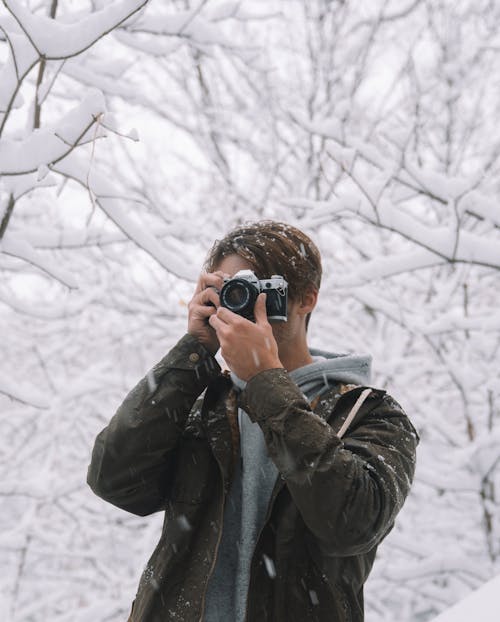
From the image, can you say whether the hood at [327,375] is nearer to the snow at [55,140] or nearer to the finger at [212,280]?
the finger at [212,280]

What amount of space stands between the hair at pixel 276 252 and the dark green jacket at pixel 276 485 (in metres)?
0.21

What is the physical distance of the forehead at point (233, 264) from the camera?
116 cm

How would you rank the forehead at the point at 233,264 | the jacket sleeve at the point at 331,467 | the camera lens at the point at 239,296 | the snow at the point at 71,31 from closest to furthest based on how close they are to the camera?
1. the jacket sleeve at the point at 331,467
2. the snow at the point at 71,31
3. the camera lens at the point at 239,296
4. the forehead at the point at 233,264

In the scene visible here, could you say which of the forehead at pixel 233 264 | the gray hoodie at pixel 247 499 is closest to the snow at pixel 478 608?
the gray hoodie at pixel 247 499

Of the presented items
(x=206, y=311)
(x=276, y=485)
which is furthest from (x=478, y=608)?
(x=206, y=311)

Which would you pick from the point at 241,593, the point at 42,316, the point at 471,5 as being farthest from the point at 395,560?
the point at 471,5

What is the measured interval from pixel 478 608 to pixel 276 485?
0.45 metres

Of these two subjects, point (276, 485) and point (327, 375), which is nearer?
point (276, 485)

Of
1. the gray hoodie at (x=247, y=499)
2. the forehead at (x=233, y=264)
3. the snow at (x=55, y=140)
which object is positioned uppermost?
the snow at (x=55, y=140)

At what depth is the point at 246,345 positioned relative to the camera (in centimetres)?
100

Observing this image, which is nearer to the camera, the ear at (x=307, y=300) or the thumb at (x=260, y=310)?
the thumb at (x=260, y=310)

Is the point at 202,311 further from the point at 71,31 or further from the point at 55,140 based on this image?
the point at 71,31

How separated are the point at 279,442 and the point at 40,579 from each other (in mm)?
5419

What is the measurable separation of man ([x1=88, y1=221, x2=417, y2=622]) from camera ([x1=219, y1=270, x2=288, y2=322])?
0.02 metres
